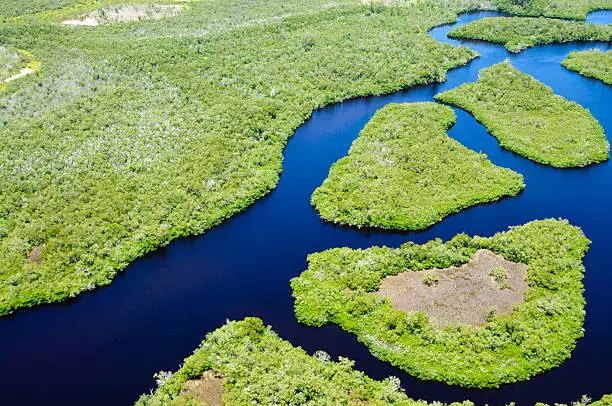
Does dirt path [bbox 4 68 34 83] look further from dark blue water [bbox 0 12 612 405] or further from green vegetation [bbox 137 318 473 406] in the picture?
green vegetation [bbox 137 318 473 406]

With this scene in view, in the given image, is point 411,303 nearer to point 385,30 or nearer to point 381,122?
point 381,122

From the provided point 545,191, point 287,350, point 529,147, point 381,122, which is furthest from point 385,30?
point 287,350

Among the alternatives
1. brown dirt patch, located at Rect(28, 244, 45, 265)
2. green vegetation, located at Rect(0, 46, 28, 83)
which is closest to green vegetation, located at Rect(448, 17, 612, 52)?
green vegetation, located at Rect(0, 46, 28, 83)

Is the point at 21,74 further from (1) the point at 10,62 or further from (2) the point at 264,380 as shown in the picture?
(2) the point at 264,380

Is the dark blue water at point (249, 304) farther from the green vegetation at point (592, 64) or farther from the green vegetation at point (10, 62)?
the green vegetation at point (10, 62)

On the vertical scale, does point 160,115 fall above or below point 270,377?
above

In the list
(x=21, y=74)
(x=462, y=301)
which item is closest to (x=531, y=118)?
(x=462, y=301)
